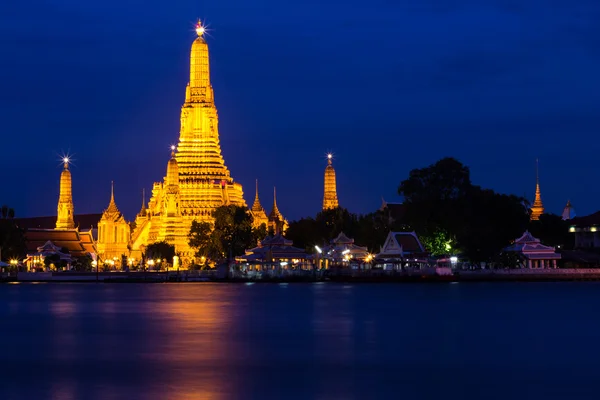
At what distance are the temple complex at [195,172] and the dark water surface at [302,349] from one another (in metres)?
50.5

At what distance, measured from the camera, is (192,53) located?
387 ft

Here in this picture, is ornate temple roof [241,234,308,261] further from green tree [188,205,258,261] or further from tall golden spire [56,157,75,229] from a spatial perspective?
tall golden spire [56,157,75,229]

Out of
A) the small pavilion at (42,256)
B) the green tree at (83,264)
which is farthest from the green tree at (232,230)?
the small pavilion at (42,256)

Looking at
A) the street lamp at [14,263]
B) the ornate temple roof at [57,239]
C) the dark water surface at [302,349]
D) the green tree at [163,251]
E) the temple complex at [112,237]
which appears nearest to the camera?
the dark water surface at [302,349]

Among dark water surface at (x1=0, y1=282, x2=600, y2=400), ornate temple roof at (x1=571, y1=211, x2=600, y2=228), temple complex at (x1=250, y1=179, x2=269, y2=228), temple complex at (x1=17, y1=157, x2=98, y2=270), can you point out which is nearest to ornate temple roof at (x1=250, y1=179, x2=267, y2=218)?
temple complex at (x1=250, y1=179, x2=269, y2=228)

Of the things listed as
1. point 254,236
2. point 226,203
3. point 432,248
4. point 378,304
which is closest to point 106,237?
point 226,203

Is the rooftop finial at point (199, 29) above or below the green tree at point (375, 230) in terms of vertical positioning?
above

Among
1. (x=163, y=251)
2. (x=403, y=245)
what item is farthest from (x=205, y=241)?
(x=403, y=245)

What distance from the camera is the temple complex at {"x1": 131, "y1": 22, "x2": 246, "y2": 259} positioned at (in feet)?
374

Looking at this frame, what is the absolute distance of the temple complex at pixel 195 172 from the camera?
114 meters

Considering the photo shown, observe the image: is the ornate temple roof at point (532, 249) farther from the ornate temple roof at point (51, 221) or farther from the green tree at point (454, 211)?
the ornate temple roof at point (51, 221)

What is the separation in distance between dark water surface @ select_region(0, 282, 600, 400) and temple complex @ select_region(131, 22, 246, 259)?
5055 cm

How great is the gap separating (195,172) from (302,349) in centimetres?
7921

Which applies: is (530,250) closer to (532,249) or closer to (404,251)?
(532,249)
